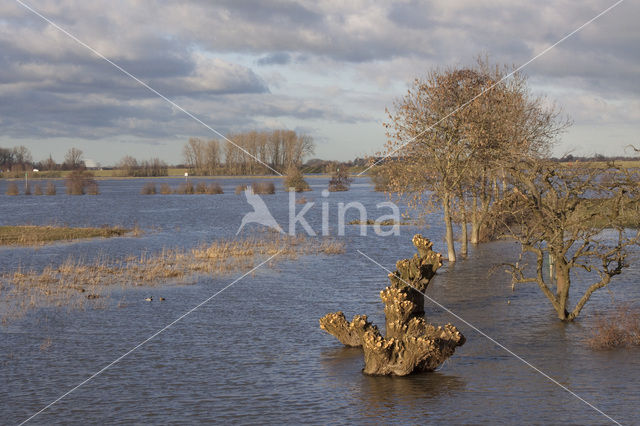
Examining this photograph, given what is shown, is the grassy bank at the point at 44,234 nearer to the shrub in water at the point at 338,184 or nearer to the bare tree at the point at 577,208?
the bare tree at the point at 577,208

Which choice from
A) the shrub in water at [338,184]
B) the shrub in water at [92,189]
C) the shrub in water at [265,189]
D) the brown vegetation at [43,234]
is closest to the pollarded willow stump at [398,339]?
the brown vegetation at [43,234]

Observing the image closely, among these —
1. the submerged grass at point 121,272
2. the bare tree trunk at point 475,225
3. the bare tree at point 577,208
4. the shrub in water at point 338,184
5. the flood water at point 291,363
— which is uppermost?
the shrub in water at point 338,184

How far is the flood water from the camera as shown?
13.4m

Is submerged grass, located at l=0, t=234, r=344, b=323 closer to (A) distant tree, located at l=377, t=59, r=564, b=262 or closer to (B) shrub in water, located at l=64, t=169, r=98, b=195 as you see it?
(A) distant tree, located at l=377, t=59, r=564, b=262

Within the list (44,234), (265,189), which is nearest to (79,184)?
(265,189)

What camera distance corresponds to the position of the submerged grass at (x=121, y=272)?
80.8 ft

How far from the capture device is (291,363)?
16766mm

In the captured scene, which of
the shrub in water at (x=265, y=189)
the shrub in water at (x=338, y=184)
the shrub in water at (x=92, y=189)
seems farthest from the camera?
the shrub in water at (x=338, y=184)

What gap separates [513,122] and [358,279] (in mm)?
13791

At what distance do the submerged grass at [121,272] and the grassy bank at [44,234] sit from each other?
10.2 meters

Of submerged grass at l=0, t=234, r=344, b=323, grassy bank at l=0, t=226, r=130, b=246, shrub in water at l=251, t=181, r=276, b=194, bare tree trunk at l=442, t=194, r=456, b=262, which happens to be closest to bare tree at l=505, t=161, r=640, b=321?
bare tree trunk at l=442, t=194, r=456, b=262

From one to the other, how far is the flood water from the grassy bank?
19854 mm

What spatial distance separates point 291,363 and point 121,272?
640 inches

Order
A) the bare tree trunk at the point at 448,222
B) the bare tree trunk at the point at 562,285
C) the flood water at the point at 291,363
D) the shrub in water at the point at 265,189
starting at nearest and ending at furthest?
1. the flood water at the point at 291,363
2. the bare tree trunk at the point at 562,285
3. the bare tree trunk at the point at 448,222
4. the shrub in water at the point at 265,189
